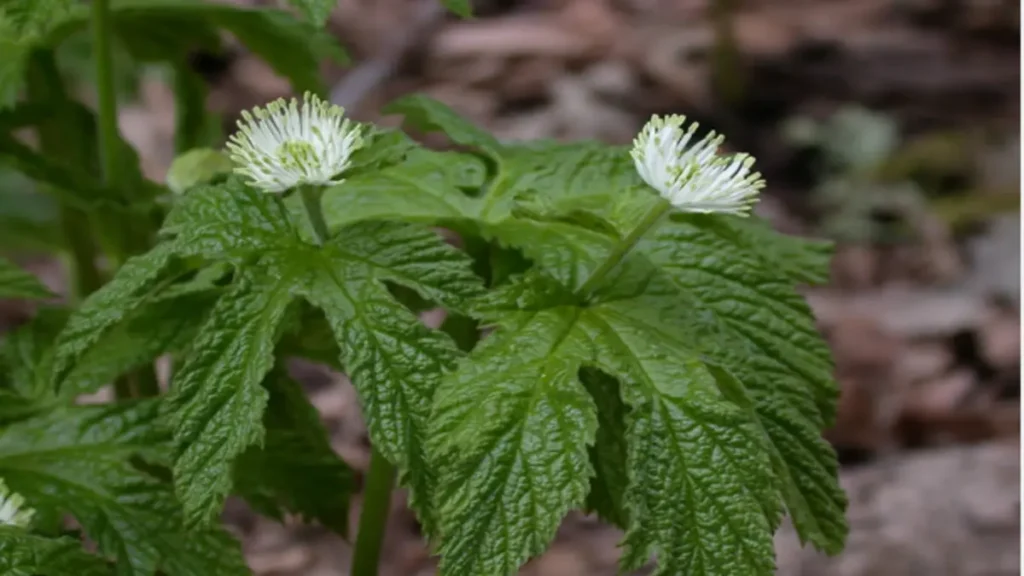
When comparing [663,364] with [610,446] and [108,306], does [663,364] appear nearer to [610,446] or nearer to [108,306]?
[610,446]

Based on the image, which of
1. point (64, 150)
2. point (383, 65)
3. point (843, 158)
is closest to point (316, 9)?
point (64, 150)

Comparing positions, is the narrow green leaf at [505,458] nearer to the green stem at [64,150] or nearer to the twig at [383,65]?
the green stem at [64,150]

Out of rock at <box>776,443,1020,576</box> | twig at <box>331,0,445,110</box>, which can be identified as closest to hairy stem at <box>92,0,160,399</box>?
rock at <box>776,443,1020,576</box>

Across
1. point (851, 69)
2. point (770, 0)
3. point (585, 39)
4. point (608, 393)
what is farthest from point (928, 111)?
point (608, 393)

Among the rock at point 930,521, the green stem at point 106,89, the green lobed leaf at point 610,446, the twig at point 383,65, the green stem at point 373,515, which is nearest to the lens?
the green lobed leaf at point 610,446

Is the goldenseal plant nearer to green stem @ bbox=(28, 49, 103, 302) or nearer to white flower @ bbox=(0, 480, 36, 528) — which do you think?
white flower @ bbox=(0, 480, 36, 528)

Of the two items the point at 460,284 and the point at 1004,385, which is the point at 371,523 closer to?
the point at 460,284

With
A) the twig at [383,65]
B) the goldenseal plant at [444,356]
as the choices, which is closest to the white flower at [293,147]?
the goldenseal plant at [444,356]

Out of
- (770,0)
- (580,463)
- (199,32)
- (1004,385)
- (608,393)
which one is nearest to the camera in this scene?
(580,463)
